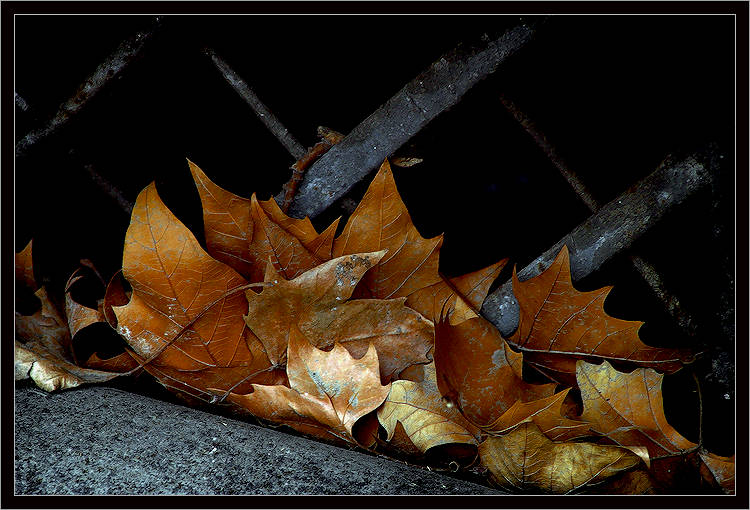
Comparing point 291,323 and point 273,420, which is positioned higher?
point 291,323

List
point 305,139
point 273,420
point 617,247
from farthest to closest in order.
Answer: point 305,139 → point 617,247 → point 273,420

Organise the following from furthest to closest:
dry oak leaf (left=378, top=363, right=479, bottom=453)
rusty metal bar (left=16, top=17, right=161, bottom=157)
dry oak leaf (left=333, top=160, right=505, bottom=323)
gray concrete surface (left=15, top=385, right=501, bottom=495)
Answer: rusty metal bar (left=16, top=17, right=161, bottom=157) < dry oak leaf (left=333, top=160, right=505, bottom=323) < dry oak leaf (left=378, top=363, right=479, bottom=453) < gray concrete surface (left=15, top=385, right=501, bottom=495)

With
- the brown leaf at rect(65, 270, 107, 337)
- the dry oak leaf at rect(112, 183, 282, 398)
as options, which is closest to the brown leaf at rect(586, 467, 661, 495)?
the dry oak leaf at rect(112, 183, 282, 398)

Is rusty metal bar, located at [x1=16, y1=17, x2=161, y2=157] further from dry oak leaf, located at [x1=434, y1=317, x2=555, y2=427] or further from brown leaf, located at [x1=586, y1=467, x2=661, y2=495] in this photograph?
brown leaf, located at [x1=586, y1=467, x2=661, y2=495]

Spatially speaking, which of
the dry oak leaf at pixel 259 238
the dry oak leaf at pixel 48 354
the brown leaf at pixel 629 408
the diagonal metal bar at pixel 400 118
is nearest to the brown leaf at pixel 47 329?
the dry oak leaf at pixel 48 354

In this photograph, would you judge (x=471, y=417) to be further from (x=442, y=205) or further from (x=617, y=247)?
(x=442, y=205)

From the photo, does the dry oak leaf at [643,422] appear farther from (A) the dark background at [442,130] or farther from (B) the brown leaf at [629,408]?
(A) the dark background at [442,130]

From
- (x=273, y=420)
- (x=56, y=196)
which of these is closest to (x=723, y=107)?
(x=273, y=420)
